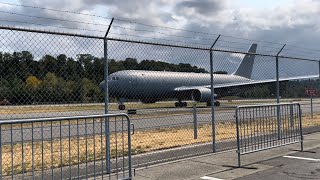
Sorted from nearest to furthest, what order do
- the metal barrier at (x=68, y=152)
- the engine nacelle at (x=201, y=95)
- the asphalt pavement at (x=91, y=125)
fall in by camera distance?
the metal barrier at (x=68, y=152) < the asphalt pavement at (x=91, y=125) < the engine nacelle at (x=201, y=95)

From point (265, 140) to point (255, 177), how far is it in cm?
242

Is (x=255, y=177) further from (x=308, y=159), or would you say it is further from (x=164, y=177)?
(x=308, y=159)

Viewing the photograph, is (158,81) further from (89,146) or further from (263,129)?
(263,129)

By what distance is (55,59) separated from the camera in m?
7.27

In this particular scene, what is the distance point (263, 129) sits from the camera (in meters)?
9.62

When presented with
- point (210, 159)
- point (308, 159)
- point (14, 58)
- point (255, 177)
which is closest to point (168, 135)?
point (210, 159)

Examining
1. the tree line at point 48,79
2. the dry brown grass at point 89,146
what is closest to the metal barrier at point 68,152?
the dry brown grass at point 89,146

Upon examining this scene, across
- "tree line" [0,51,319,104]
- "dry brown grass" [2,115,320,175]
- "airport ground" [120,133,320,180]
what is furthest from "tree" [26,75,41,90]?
"airport ground" [120,133,320,180]

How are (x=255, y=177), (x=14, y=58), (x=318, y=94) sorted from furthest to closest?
(x=318, y=94) → (x=255, y=177) → (x=14, y=58)

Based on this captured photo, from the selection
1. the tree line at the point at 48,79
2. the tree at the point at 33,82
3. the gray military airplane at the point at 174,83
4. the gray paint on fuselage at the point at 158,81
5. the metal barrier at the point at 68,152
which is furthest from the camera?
the gray military airplane at the point at 174,83

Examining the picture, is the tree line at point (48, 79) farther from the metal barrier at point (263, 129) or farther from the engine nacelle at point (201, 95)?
the engine nacelle at point (201, 95)

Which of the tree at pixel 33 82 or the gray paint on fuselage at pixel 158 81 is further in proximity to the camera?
the gray paint on fuselage at pixel 158 81

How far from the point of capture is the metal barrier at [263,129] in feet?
28.9

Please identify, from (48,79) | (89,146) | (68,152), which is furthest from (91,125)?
(48,79)
